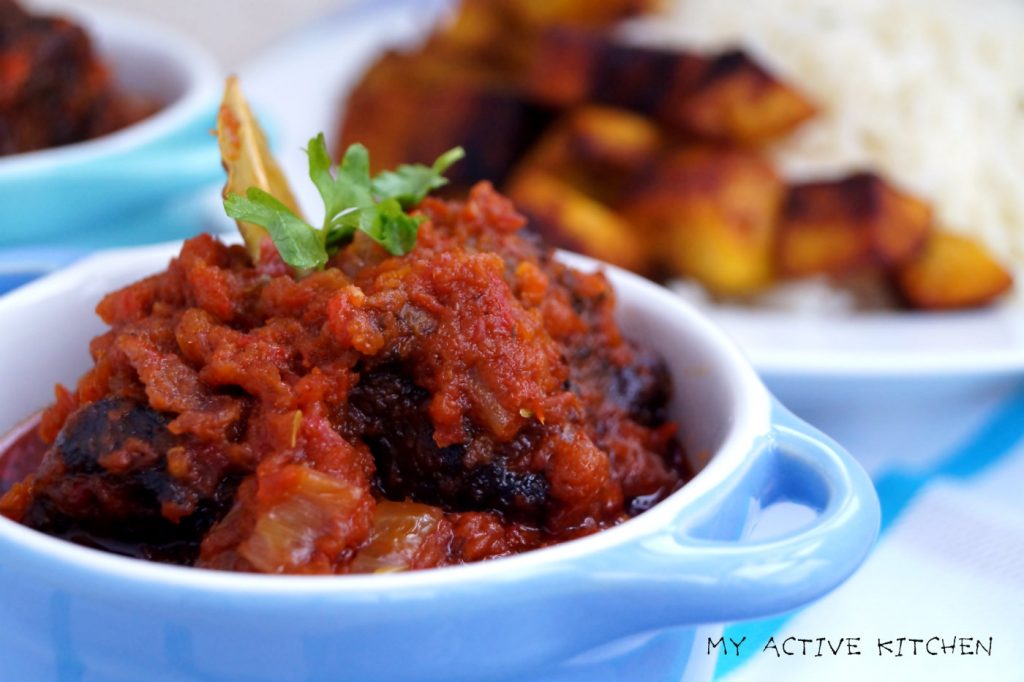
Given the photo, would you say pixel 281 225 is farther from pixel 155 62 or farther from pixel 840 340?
pixel 155 62

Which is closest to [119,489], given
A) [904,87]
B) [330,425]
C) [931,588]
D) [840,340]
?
[330,425]

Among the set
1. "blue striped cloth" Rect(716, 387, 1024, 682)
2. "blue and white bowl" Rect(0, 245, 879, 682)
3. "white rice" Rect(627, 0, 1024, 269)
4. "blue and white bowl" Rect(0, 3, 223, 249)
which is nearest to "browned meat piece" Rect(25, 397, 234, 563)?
"blue and white bowl" Rect(0, 245, 879, 682)

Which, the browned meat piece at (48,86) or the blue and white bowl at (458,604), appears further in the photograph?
the browned meat piece at (48,86)

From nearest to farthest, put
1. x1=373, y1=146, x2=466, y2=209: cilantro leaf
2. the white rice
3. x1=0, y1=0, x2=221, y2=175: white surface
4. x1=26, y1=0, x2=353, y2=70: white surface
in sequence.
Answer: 1. x1=373, y1=146, x2=466, y2=209: cilantro leaf
2. x1=0, y1=0, x2=221, y2=175: white surface
3. the white rice
4. x1=26, y1=0, x2=353, y2=70: white surface

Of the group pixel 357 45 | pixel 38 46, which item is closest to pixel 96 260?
pixel 38 46

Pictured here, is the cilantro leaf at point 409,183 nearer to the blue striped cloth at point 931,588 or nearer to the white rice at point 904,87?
the blue striped cloth at point 931,588

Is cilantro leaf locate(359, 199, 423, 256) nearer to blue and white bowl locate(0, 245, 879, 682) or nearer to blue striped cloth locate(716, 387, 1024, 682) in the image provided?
blue and white bowl locate(0, 245, 879, 682)

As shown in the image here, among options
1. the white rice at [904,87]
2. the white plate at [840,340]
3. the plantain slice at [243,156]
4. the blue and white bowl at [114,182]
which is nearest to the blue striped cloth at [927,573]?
the white plate at [840,340]
